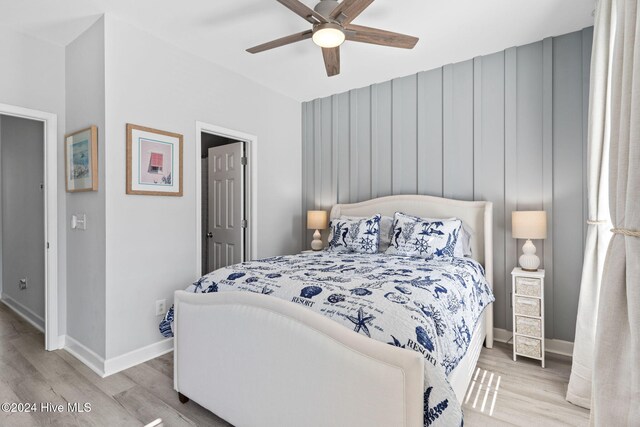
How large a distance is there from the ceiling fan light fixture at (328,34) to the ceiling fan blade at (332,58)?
17cm

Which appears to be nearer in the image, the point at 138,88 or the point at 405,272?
the point at 405,272

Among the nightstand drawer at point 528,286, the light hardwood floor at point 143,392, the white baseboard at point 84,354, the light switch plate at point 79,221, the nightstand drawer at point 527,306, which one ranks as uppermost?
the light switch plate at point 79,221

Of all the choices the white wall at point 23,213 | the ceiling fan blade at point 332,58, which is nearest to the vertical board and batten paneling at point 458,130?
the ceiling fan blade at point 332,58

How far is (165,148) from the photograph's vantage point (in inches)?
109

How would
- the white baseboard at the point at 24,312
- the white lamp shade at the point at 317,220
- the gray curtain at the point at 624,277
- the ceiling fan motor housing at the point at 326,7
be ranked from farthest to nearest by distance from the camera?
the white lamp shade at the point at 317,220
the white baseboard at the point at 24,312
the ceiling fan motor housing at the point at 326,7
the gray curtain at the point at 624,277

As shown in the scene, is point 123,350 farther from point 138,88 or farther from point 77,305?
point 138,88

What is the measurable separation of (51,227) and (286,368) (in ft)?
8.36

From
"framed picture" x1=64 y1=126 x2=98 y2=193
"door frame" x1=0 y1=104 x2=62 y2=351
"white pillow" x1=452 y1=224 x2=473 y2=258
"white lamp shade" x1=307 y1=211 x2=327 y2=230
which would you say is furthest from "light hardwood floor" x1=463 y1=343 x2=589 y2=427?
"door frame" x1=0 y1=104 x2=62 y2=351

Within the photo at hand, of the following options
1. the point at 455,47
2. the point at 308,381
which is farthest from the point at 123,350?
the point at 455,47

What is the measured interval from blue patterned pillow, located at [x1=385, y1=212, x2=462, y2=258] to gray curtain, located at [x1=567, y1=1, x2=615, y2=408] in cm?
89

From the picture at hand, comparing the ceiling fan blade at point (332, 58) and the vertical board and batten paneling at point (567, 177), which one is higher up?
the ceiling fan blade at point (332, 58)

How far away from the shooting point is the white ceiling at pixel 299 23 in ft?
7.58

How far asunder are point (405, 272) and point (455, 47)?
6.90 feet

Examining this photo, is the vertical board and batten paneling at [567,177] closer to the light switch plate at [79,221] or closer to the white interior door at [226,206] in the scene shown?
the white interior door at [226,206]
